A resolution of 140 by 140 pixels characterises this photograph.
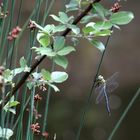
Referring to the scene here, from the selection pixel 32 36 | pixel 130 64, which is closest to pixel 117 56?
pixel 130 64

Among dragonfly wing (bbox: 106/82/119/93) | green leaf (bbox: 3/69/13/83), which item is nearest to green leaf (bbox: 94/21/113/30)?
green leaf (bbox: 3/69/13/83)

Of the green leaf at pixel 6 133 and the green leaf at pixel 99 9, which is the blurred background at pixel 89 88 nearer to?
the green leaf at pixel 6 133

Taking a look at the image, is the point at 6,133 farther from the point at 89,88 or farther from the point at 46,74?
the point at 89,88

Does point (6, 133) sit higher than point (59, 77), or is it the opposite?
point (59, 77)

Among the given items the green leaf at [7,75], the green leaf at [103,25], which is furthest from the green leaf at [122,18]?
the green leaf at [7,75]

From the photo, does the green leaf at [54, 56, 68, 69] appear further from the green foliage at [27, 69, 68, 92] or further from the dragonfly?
the dragonfly

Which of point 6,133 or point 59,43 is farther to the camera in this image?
point 6,133

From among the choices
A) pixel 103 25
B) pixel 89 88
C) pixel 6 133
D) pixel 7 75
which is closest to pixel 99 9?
pixel 103 25

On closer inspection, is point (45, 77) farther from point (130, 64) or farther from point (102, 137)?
point (130, 64)
